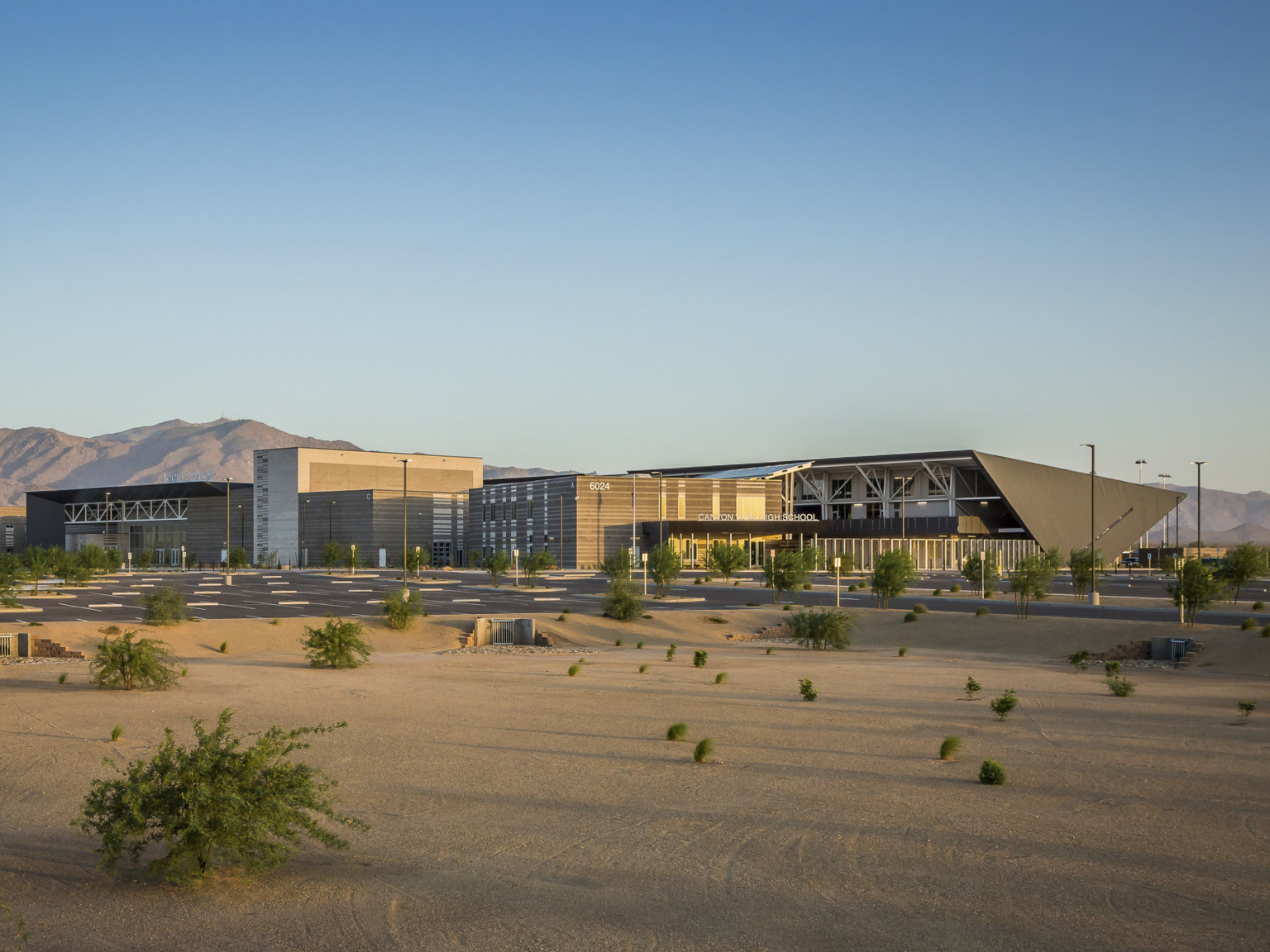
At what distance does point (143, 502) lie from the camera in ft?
453

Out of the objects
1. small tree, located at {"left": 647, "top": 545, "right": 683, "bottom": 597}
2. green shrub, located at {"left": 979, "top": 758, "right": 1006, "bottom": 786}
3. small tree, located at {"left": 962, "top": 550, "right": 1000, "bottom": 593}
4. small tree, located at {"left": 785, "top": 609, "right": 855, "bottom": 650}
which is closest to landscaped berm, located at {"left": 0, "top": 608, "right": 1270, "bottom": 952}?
green shrub, located at {"left": 979, "top": 758, "right": 1006, "bottom": 786}

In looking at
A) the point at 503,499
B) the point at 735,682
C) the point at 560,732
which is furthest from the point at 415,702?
the point at 503,499

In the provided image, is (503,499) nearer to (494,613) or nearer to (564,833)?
(494,613)

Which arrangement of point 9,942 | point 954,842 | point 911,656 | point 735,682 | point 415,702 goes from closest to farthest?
point 9,942 < point 954,842 < point 415,702 < point 735,682 < point 911,656

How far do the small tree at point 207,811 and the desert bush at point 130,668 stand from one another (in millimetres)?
14340

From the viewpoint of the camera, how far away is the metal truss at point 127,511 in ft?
445

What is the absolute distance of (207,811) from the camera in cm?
959

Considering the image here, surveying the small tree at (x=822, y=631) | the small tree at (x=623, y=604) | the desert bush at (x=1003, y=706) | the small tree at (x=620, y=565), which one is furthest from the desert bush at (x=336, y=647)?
the small tree at (x=620, y=565)

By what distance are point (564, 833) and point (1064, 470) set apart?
11138 cm

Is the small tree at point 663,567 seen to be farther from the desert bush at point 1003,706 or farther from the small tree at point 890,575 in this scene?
the desert bush at point 1003,706

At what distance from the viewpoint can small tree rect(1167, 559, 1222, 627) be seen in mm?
40250

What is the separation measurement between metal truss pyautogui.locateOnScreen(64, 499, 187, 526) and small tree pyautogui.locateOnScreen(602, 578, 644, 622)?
10428cm

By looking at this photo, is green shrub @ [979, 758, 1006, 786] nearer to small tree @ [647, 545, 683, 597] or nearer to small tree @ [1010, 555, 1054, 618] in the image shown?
small tree @ [1010, 555, 1054, 618]

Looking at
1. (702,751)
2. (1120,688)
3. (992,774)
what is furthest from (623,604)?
(992,774)
